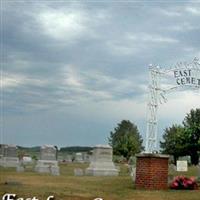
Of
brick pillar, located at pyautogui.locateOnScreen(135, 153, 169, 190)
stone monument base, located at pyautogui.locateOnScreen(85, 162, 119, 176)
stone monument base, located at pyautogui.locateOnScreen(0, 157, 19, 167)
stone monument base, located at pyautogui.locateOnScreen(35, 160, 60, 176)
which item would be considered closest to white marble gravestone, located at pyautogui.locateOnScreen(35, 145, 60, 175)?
stone monument base, located at pyautogui.locateOnScreen(35, 160, 60, 176)

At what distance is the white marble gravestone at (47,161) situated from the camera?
103 ft

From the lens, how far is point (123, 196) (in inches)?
619

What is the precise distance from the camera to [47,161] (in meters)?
33.1

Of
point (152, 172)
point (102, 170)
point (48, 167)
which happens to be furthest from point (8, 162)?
point (152, 172)

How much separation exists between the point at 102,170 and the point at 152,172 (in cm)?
1195

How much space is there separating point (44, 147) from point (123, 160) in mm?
27974

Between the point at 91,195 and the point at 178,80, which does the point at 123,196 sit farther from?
the point at 178,80

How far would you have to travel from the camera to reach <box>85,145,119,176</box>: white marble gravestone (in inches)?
1179

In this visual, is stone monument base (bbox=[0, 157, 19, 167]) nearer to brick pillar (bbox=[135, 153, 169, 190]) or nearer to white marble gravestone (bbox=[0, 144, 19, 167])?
white marble gravestone (bbox=[0, 144, 19, 167])

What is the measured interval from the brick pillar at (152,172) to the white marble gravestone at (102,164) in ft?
37.5

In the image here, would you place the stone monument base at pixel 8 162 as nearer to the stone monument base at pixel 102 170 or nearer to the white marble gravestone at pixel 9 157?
the white marble gravestone at pixel 9 157

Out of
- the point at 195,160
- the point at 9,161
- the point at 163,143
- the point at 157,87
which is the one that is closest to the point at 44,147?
the point at 9,161

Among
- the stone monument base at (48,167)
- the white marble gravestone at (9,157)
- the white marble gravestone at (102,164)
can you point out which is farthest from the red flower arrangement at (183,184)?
the white marble gravestone at (9,157)

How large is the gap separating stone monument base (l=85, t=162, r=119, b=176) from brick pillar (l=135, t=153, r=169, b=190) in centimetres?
1144
